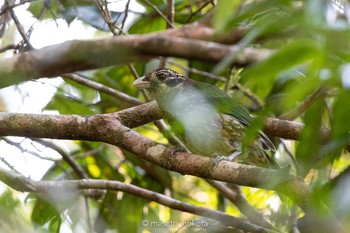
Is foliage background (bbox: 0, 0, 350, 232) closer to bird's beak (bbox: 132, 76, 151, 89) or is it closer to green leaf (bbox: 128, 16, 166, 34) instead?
green leaf (bbox: 128, 16, 166, 34)

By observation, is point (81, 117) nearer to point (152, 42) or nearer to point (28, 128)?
point (28, 128)

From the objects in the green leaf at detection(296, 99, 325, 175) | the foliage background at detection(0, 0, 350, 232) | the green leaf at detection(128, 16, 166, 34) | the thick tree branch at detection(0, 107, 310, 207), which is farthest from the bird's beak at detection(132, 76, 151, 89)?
the green leaf at detection(296, 99, 325, 175)

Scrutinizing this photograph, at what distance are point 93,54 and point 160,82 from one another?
6.84 feet

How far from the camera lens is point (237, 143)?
12.7 ft

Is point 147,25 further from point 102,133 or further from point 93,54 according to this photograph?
point 93,54

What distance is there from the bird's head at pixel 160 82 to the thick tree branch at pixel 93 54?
183cm

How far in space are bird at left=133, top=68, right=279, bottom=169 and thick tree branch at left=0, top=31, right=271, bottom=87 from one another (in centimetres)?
145

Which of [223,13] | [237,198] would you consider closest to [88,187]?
[237,198]

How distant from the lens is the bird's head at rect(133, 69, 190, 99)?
4000mm

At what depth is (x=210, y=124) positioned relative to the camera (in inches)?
152

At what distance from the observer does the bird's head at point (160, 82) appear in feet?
13.1

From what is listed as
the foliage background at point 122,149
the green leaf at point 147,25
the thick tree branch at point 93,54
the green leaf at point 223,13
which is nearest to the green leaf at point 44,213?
the foliage background at point 122,149

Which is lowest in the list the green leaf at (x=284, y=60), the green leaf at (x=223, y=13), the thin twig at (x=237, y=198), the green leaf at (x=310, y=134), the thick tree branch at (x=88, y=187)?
the thin twig at (x=237, y=198)

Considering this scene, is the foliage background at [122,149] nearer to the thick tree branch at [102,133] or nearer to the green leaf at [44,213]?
the green leaf at [44,213]
